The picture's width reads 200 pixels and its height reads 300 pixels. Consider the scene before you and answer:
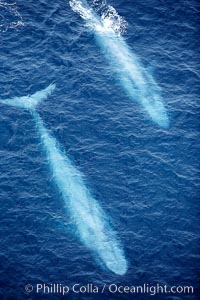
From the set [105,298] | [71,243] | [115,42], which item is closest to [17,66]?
[115,42]

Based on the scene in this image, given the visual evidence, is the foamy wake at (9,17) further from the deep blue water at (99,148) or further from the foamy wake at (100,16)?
the foamy wake at (100,16)

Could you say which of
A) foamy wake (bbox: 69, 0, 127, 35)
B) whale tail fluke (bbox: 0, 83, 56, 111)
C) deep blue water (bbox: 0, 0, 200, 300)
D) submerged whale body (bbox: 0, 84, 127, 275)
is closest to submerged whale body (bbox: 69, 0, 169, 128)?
foamy wake (bbox: 69, 0, 127, 35)

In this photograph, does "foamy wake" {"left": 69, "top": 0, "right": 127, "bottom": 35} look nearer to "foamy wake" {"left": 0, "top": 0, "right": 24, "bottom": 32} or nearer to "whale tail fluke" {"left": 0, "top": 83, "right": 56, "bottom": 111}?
"foamy wake" {"left": 0, "top": 0, "right": 24, "bottom": 32}

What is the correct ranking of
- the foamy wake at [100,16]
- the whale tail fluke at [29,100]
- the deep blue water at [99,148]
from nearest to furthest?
the deep blue water at [99,148] → the whale tail fluke at [29,100] → the foamy wake at [100,16]

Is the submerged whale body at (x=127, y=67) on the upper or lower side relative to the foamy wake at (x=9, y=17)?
lower

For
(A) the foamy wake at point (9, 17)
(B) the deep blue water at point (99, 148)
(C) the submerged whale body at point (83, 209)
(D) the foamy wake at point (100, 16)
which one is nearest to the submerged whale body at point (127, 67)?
(D) the foamy wake at point (100, 16)

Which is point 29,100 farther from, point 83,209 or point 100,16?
point 100,16
